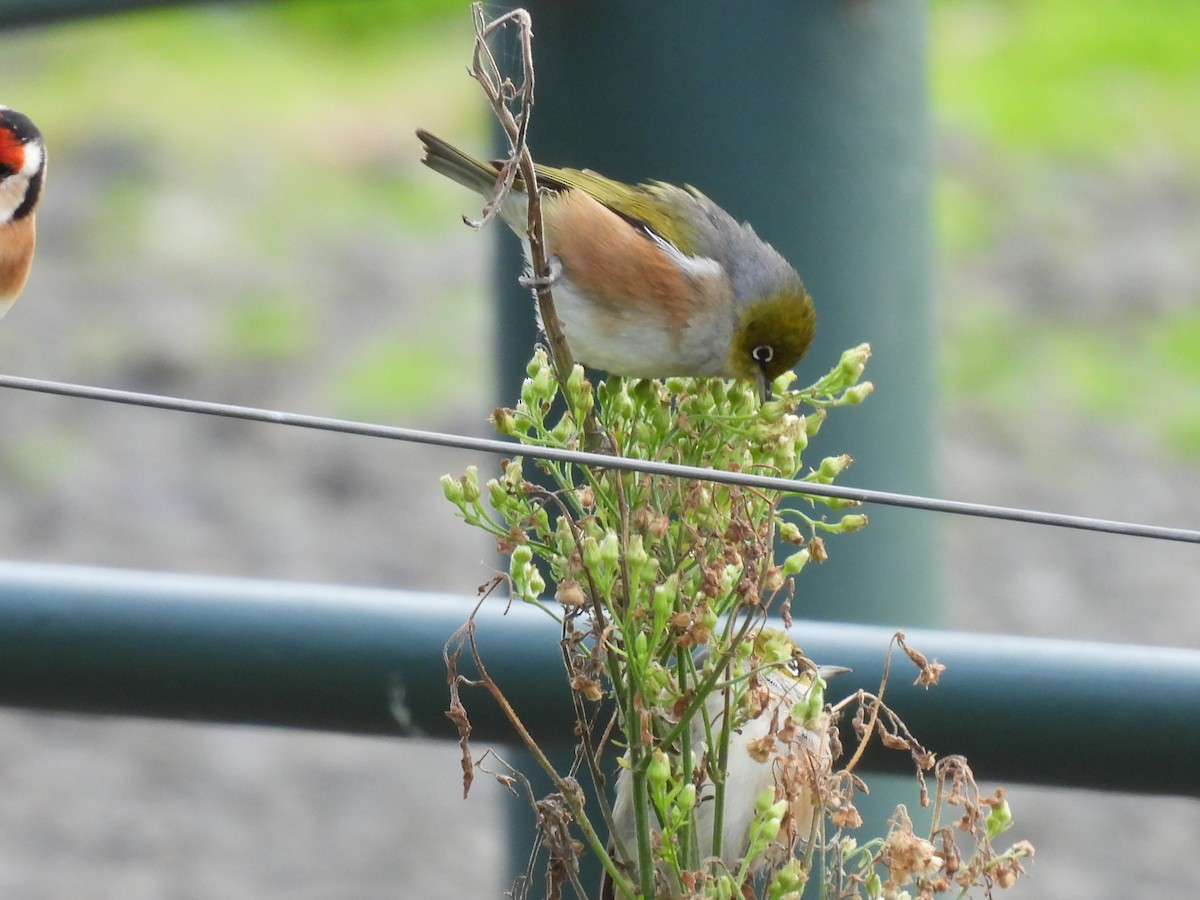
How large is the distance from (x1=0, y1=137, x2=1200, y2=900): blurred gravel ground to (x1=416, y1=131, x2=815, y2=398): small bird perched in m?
1.99

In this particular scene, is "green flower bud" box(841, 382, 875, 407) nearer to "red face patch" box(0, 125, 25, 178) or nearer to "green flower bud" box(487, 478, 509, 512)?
"green flower bud" box(487, 478, 509, 512)

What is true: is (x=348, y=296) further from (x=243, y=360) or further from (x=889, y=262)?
(x=889, y=262)

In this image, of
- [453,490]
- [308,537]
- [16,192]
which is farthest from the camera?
[308,537]

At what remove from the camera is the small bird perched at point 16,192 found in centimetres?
241

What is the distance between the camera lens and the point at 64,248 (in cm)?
666

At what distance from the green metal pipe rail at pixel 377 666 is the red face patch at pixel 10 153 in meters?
0.70

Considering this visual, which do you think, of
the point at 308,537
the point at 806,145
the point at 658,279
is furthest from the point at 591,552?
the point at 308,537

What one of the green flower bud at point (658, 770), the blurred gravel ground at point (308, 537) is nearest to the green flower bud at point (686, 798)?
the green flower bud at point (658, 770)

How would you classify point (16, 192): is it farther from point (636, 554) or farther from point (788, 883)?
point (788, 883)

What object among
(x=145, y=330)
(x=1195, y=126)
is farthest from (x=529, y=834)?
(x=1195, y=126)

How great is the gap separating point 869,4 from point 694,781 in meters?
1.43

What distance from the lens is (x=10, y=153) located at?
2428 millimetres

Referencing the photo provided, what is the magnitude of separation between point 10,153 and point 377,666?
1.02 metres

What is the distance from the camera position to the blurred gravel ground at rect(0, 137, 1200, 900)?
4590mm
